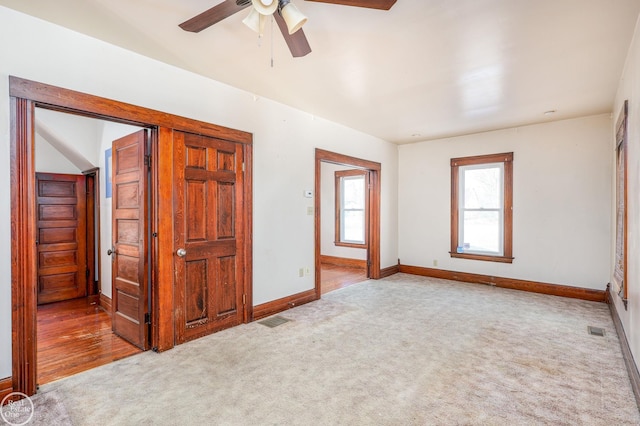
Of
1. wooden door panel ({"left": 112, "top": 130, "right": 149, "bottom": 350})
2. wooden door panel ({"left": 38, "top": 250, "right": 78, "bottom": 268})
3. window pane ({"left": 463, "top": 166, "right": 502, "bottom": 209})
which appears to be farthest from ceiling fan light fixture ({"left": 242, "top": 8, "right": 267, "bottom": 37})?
window pane ({"left": 463, "top": 166, "right": 502, "bottom": 209})

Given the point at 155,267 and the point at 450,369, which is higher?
the point at 155,267

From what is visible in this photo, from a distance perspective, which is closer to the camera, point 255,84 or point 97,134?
point 255,84

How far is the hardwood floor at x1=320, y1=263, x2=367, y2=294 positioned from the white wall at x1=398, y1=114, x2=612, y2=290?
5.15 feet

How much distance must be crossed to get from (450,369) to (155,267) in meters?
2.69

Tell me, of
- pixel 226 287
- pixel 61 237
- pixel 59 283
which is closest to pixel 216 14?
pixel 226 287

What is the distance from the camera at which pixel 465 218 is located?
601 cm

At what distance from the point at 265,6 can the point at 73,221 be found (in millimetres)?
4751

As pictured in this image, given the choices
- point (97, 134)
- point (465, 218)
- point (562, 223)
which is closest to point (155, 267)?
point (97, 134)

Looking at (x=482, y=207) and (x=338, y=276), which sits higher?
(x=482, y=207)

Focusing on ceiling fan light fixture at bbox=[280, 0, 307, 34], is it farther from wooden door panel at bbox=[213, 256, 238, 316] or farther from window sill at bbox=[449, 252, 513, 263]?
window sill at bbox=[449, 252, 513, 263]

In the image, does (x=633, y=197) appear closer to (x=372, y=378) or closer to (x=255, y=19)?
(x=372, y=378)

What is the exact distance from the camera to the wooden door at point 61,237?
4.68 meters

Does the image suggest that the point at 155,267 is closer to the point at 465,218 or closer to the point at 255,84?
the point at 255,84

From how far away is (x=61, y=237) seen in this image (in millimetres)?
4836
